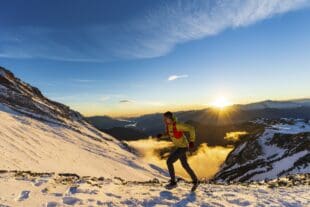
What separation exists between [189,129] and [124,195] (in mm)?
3490

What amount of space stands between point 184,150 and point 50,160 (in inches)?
1179

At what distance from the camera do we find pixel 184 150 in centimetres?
1306

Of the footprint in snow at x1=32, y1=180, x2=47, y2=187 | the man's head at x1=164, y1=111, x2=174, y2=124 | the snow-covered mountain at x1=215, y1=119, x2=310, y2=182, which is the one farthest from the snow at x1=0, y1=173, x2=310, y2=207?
the snow-covered mountain at x1=215, y1=119, x2=310, y2=182

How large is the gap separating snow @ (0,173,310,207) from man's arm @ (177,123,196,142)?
2185 mm

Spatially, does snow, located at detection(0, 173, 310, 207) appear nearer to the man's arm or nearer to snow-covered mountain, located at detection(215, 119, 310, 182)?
the man's arm

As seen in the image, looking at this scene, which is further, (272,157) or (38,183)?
(272,157)

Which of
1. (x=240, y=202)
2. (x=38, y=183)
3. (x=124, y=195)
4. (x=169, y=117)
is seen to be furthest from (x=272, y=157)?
(x=38, y=183)

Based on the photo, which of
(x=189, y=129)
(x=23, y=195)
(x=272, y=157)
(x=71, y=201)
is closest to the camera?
(x=71, y=201)

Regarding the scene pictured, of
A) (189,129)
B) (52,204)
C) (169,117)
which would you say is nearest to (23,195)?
(52,204)

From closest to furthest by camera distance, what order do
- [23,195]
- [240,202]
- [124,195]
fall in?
[23,195], [240,202], [124,195]

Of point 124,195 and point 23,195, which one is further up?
point 23,195

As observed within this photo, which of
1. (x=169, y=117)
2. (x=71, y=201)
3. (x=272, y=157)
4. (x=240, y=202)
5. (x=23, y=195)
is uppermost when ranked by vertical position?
(x=169, y=117)

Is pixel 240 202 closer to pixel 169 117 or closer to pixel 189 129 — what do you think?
pixel 189 129

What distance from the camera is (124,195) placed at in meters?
11.9
